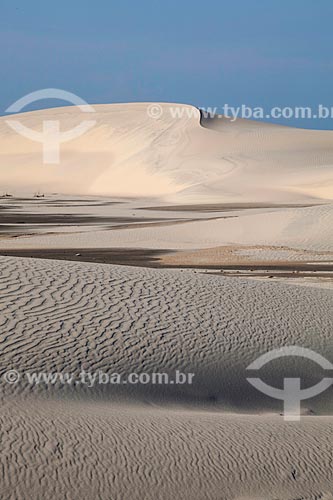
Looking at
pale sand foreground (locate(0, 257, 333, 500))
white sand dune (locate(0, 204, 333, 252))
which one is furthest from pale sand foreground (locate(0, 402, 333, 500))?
white sand dune (locate(0, 204, 333, 252))

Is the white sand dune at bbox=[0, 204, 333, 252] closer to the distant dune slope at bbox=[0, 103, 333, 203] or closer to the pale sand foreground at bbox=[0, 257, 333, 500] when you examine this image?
the pale sand foreground at bbox=[0, 257, 333, 500]

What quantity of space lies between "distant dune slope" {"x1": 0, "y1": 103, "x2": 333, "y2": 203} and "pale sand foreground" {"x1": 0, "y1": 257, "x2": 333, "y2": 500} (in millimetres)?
38615

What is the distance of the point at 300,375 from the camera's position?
9016 mm

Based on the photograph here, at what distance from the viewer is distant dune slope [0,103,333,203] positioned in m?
56.3

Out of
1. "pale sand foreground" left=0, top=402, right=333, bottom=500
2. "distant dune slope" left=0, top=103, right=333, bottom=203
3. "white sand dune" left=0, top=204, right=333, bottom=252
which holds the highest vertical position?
"distant dune slope" left=0, top=103, right=333, bottom=203

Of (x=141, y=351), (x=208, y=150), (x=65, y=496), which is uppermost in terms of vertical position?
(x=208, y=150)

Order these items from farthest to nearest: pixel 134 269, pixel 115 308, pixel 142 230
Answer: pixel 142 230 → pixel 134 269 → pixel 115 308

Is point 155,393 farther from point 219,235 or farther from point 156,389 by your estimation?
point 219,235

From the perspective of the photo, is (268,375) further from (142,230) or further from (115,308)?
(142,230)

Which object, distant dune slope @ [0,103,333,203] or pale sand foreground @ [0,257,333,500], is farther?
distant dune slope @ [0,103,333,203]

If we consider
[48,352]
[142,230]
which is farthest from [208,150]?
[48,352]

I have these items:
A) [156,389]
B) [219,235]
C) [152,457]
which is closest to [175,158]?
[219,235]

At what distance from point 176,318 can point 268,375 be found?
4.42 feet

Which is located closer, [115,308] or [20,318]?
[20,318]
